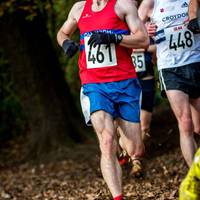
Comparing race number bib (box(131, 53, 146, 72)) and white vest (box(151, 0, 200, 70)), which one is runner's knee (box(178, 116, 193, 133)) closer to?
white vest (box(151, 0, 200, 70))

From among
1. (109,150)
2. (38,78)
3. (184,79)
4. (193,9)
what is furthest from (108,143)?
(38,78)

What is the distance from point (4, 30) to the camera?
1550 centimetres

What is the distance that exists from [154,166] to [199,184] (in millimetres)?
7989

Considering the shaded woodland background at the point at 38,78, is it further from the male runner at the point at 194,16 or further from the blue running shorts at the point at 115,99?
the blue running shorts at the point at 115,99

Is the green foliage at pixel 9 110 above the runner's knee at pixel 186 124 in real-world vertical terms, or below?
below

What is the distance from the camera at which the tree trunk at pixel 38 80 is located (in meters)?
15.7

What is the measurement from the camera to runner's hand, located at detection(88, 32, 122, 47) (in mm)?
7352

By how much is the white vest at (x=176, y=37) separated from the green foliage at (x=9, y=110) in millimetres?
14391

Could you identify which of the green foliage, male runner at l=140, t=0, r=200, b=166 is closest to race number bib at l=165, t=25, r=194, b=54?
male runner at l=140, t=0, r=200, b=166

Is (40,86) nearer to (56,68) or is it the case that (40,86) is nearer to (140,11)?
(56,68)

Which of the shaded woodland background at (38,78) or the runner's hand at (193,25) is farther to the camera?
the shaded woodland background at (38,78)

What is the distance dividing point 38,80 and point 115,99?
860cm

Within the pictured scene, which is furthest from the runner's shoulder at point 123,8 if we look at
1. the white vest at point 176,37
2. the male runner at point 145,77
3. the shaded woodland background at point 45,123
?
the shaded woodland background at point 45,123

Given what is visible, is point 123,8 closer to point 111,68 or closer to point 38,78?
point 111,68
